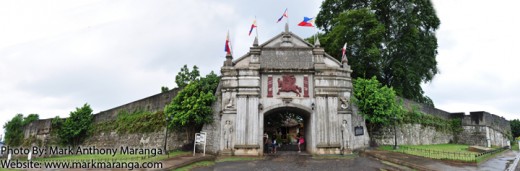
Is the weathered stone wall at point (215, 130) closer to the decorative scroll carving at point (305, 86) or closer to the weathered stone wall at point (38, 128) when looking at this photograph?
the decorative scroll carving at point (305, 86)

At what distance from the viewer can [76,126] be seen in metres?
26.7

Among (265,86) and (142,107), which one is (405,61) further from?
(142,107)

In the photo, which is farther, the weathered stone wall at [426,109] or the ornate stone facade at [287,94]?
the weathered stone wall at [426,109]

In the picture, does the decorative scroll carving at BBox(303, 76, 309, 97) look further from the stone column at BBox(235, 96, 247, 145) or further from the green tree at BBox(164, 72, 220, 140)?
the green tree at BBox(164, 72, 220, 140)

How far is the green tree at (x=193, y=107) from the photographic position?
1886cm

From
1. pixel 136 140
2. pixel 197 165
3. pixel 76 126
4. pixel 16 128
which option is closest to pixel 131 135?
pixel 136 140

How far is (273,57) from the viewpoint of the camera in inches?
779

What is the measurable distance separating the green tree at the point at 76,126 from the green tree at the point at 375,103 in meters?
22.0

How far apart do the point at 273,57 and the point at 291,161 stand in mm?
7073

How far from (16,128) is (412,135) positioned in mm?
37716

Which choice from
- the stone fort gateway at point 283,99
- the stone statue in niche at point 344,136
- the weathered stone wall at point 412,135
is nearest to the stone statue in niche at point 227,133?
the stone fort gateway at point 283,99

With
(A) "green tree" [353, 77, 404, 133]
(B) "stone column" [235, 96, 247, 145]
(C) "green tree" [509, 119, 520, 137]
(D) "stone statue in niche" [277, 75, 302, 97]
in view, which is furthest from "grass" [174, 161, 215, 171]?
(C) "green tree" [509, 119, 520, 137]

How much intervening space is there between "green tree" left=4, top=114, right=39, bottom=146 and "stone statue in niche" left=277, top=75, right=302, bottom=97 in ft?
88.2

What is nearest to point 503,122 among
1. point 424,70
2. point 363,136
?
point 424,70
